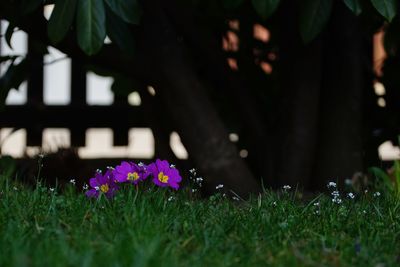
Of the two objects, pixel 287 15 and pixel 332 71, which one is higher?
pixel 287 15

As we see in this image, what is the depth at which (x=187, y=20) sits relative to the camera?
367cm

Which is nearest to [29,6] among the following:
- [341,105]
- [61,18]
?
[61,18]

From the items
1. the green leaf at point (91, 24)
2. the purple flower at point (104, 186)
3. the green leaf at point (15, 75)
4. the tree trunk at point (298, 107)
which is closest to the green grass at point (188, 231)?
the purple flower at point (104, 186)

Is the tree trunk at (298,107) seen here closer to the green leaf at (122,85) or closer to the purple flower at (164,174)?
the green leaf at (122,85)

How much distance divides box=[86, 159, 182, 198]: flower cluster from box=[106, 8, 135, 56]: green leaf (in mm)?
516

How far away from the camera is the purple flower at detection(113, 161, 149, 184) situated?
2.37 metres

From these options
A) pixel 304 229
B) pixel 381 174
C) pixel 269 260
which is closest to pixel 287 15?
pixel 381 174

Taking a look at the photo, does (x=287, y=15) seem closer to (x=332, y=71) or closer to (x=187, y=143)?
(x=332, y=71)

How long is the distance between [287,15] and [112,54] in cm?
94

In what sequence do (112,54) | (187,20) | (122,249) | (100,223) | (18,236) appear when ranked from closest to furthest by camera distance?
(122,249)
(18,236)
(100,223)
(112,54)
(187,20)

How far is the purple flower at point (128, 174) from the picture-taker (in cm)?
237

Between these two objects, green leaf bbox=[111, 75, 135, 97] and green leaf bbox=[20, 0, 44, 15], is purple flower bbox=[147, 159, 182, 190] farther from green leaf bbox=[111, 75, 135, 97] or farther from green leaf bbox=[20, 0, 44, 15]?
green leaf bbox=[111, 75, 135, 97]

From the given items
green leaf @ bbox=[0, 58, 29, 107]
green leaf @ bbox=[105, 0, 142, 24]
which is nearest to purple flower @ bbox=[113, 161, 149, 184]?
green leaf @ bbox=[105, 0, 142, 24]

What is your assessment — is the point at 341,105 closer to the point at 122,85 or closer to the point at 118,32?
the point at 122,85
